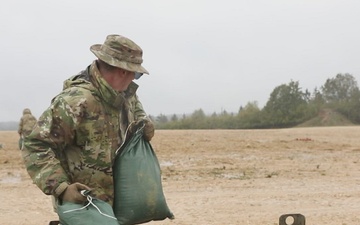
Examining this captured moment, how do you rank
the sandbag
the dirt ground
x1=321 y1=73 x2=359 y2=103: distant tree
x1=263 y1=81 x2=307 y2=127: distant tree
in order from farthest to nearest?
x1=321 y1=73 x2=359 y2=103: distant tree < x1=263 y1=81 x2=307 y2=127: distant tree < the dirt ground < the sandbag

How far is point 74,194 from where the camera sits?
2871 mm

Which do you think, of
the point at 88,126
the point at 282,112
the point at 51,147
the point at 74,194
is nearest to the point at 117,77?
the point at 88,126

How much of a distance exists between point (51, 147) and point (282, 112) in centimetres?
4794

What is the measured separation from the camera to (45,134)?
297 centimetres

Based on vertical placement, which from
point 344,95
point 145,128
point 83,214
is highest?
point 344,95

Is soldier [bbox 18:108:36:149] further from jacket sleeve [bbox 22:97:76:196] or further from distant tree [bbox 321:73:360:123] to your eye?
distant tree [bbox 321:73:360:123]

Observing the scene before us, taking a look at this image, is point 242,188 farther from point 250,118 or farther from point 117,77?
point 250,118

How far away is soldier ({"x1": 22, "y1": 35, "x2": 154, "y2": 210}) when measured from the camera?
2.96 meters

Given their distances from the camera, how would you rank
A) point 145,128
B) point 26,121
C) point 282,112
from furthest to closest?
1. point 282,112
2. point 26,121
3. point 145,128

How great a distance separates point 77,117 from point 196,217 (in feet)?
15.9

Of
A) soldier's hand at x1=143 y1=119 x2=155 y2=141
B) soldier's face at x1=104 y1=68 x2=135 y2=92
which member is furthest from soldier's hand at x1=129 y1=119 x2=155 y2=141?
soldier's face at x1=104 y1=68 x2=135 y2=92

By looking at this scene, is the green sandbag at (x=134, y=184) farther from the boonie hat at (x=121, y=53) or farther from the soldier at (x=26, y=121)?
the soldier at (x=26, y=121)

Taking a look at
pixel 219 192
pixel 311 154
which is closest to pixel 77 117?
pixel 219 192

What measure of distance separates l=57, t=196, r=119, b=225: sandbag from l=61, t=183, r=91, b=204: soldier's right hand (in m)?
0.02
